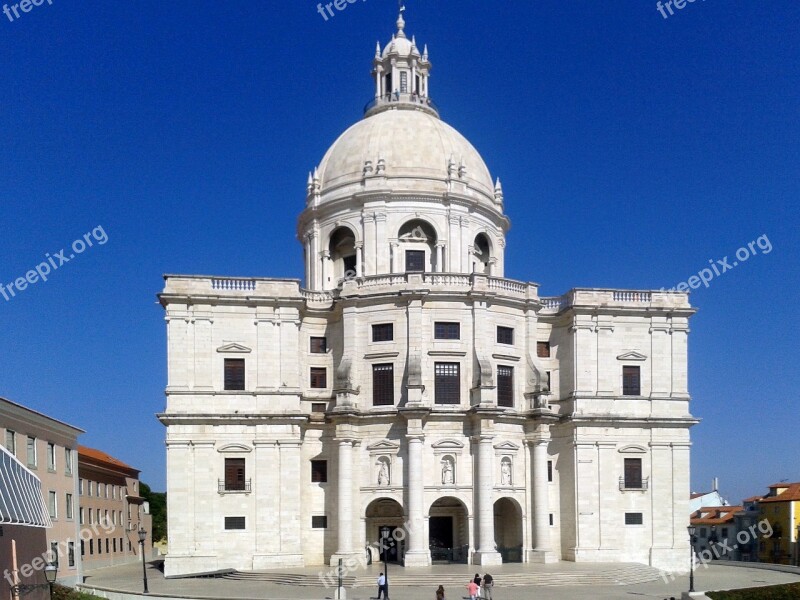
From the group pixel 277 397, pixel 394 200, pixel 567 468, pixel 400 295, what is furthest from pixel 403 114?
pixel 567 468

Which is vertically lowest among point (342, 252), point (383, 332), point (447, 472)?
point (447, 472)

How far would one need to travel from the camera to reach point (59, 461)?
138ft

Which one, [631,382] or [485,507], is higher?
[631,382]

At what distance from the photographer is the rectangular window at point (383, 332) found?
1805 inches

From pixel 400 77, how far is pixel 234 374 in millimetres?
24326

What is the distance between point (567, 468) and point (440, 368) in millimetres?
9402

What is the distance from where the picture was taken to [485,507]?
1718 inches

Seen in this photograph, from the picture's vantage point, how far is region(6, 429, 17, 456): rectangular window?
116ft

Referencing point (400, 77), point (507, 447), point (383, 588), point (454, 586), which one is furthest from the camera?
point (400, 77)

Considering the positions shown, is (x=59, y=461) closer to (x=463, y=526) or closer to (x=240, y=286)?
(x=240, y=286)

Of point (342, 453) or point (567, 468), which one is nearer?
point (342, 453)

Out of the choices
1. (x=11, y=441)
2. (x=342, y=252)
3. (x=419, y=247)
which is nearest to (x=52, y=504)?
(x=11, y=441)

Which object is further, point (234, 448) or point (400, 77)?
point (400, 77)

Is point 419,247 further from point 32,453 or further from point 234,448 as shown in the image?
point 32,453
